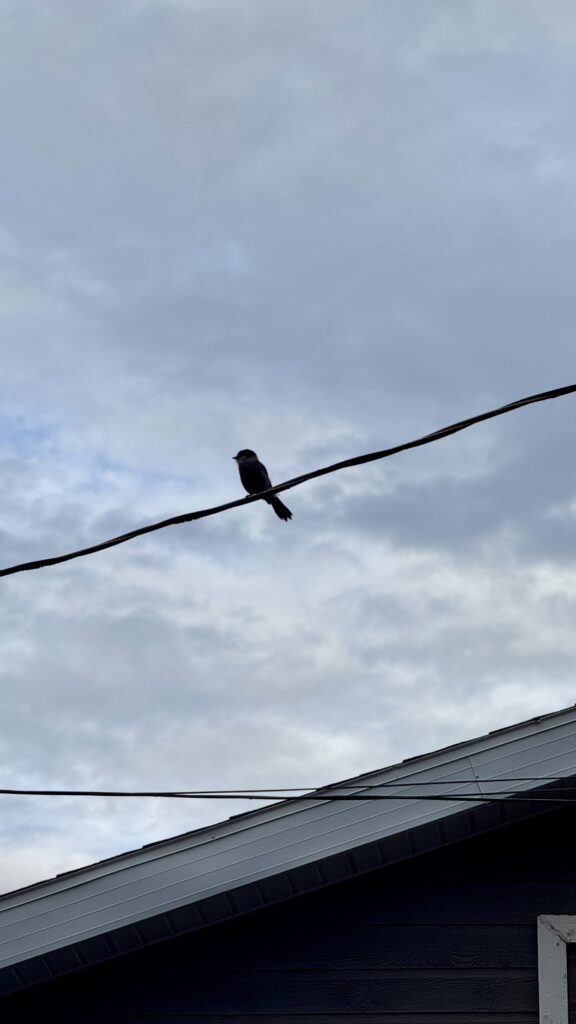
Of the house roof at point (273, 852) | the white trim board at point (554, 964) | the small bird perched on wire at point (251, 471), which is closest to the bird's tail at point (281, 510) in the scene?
the small bird perched on wire at point (251, 471)

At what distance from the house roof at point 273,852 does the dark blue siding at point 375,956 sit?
152 millimetres

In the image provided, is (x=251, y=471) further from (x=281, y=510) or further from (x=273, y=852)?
(x=273, y=852)

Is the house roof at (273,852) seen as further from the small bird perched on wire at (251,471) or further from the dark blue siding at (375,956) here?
the small bird perched on wire at (251,471)

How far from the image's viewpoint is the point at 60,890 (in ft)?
18.8

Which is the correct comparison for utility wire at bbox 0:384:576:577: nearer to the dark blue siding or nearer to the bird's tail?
the dark blue siding

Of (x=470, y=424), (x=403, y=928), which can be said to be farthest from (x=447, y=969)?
(x=470, y=424)

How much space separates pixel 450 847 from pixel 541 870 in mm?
449

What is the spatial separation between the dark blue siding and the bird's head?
4.58 meters

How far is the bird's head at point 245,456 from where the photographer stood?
9.99 meters

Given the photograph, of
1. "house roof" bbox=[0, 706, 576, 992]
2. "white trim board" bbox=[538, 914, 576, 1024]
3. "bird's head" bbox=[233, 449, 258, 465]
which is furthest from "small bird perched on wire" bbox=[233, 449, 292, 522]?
"white trim board" bbox=[538, 914, 576, 1024]

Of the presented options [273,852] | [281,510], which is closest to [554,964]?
[273,852]

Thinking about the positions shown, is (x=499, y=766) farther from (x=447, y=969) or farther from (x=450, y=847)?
(x=447, y=969)

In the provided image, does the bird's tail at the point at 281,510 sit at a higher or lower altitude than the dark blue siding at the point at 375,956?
higher

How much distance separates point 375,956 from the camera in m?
5.88
